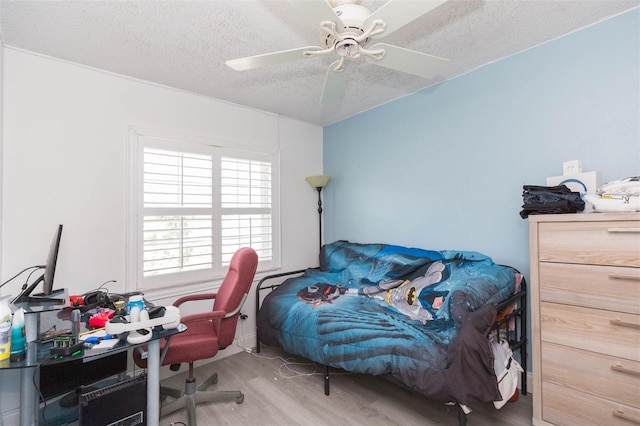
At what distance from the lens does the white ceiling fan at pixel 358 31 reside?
1.28 m

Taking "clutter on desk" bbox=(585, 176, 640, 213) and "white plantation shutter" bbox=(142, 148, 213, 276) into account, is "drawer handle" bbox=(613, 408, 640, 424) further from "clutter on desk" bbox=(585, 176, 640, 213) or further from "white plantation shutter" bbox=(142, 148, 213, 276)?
"white plantation shutter" bbox=(142, 148, 213, 276)

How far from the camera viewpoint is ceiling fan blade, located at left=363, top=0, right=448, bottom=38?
124 cm

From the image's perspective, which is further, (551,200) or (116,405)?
(551,200)

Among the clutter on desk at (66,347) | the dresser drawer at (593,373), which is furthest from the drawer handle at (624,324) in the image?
Result: the clutter on desk at (66,347)

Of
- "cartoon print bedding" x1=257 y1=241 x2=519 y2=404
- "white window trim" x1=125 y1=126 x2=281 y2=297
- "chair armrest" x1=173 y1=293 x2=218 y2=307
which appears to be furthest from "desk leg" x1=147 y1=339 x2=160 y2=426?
"white window trim" x1=125 y1=126 x2=281 y2=297

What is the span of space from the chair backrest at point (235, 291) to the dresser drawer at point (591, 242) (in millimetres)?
1926

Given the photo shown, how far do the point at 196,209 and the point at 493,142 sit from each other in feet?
8.90

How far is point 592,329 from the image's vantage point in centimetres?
163

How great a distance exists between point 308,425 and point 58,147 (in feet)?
8.74

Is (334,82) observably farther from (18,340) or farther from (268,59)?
(18,340)

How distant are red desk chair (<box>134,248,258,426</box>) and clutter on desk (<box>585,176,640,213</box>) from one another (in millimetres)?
2189

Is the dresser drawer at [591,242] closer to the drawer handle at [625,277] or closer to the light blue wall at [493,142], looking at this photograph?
the drawer handle at [625,277]

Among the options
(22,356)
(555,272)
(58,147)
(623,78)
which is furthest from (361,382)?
(58,147)

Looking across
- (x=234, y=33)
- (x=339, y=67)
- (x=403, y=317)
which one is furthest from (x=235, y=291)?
(x=234, y=33)
